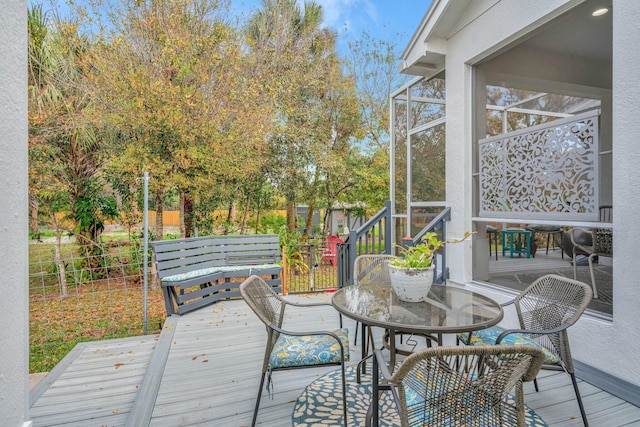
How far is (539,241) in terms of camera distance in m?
5.03

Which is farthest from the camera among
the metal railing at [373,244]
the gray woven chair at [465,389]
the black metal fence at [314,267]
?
the black metal fence at [314,267]

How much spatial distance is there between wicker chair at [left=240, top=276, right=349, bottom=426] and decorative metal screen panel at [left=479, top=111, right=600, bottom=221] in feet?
7.04

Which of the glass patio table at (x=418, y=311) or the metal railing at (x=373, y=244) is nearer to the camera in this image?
the glass patio table at (x=418, y=311)

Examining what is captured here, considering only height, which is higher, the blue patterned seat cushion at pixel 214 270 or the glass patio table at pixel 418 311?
the glass patio table at pixel 418 311

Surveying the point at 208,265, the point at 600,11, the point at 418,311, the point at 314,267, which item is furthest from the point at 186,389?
the point at 314,267

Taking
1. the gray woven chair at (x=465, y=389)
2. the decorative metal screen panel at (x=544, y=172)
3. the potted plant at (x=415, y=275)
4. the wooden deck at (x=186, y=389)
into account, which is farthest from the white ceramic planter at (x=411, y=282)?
the decorative metal screen panel at (x=544, y=172)

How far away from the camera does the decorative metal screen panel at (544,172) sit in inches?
103

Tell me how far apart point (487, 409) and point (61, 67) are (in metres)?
7.89

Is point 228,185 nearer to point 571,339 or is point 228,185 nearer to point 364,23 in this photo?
point 571,339

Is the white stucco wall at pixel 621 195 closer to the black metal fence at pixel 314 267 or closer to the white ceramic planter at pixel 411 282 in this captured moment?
the white ceramic planter at pixel 411 282

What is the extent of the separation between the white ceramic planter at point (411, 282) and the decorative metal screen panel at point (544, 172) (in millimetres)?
1486

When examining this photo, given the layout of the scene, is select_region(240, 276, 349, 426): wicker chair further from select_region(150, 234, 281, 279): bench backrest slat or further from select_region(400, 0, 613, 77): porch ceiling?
select_region(400, 0, 613, 77): porch ceiling

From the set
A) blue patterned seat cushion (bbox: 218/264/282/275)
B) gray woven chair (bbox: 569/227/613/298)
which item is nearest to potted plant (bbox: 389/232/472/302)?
gray woven chair (bbox: 569/227/613/298)

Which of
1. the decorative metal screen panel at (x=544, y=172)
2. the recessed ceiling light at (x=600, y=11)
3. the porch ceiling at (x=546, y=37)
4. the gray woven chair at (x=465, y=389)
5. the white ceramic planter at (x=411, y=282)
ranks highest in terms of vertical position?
the porch ceiling at (x=546, y=37)
